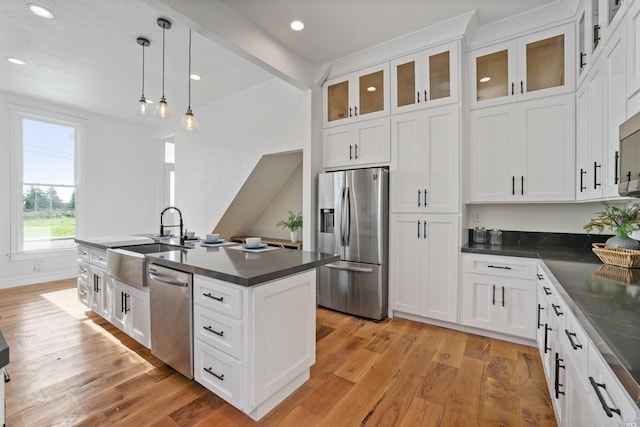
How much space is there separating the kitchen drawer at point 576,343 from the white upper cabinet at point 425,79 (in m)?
2.24

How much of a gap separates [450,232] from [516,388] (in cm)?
135

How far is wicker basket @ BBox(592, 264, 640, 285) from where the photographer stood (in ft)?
4.80

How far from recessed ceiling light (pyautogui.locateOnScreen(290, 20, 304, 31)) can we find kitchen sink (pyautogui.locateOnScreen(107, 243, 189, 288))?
2.37m

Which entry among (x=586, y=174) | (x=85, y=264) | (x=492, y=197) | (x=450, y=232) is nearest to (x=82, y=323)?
(x=85, y=264)

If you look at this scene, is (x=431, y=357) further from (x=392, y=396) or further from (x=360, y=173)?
(x=360, y=173)

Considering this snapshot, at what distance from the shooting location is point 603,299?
1188 mm

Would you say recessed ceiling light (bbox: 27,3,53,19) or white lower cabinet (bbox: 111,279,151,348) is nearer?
white lower cabinet (bbox: 111,279,151,348)

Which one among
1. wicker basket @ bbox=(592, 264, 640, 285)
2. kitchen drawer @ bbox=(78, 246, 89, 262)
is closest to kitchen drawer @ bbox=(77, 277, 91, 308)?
kitchen drawer @ bbox=(78, 246, 89, 262)

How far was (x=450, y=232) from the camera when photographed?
2.85m

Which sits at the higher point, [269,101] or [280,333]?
[269,101]

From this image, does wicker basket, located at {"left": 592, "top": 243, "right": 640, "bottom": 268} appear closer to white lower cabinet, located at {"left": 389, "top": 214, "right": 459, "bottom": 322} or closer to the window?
white lower cabinet, located at {"left": 389, "top": 214, "right": 459, "bottom": 322}

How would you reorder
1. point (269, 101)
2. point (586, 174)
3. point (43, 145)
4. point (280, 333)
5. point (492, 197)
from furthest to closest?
point (43, 145) → point (269, 101) → point (492, 197) → point (586, 174) → point (280, 333)

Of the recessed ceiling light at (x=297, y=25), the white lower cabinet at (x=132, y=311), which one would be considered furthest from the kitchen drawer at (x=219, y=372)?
the recessed ceiling light at (x=297, y=25)

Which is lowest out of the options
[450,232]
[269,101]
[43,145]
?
[450,232]
